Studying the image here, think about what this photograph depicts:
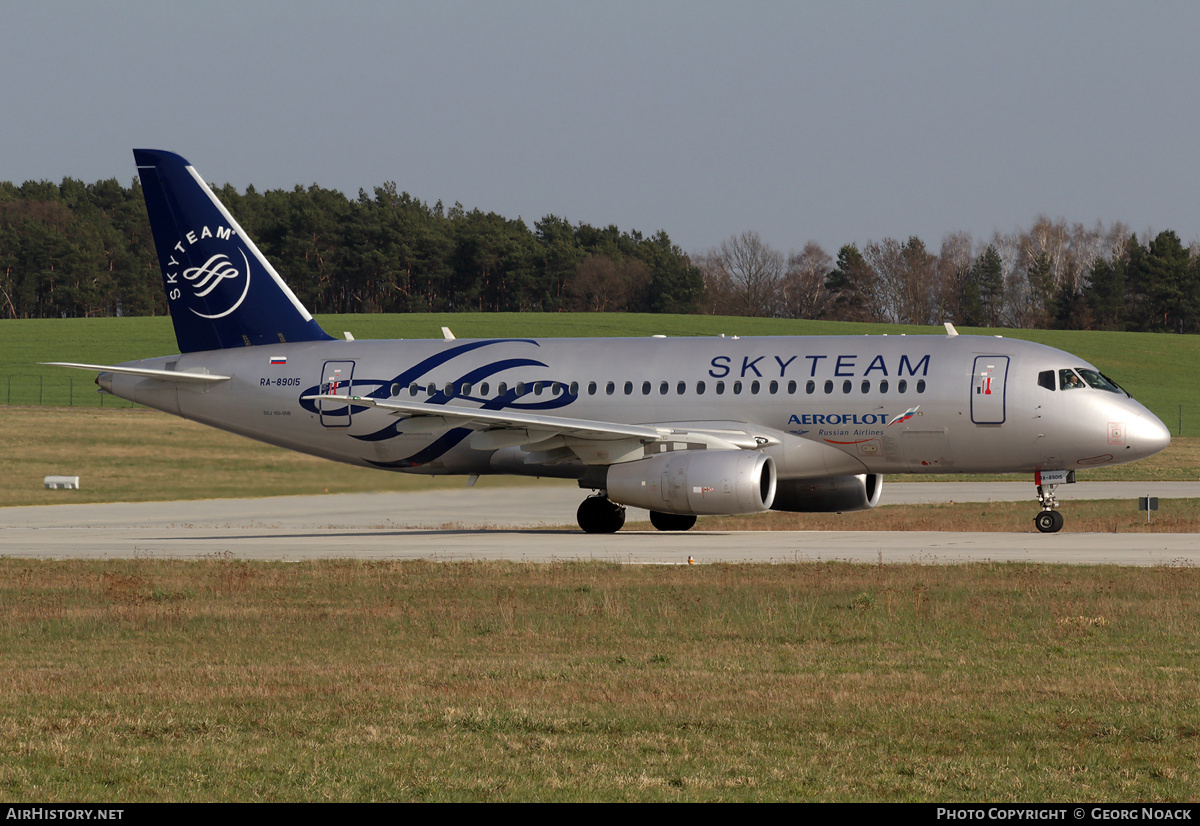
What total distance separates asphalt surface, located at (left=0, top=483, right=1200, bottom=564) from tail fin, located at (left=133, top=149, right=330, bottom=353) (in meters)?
4.84

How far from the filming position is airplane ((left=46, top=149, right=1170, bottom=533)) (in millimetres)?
28969

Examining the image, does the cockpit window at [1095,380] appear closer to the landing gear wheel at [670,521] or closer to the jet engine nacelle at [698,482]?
the jet engine nacelle at [698,482]

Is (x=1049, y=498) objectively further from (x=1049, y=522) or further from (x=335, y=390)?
(x=335, y=390)

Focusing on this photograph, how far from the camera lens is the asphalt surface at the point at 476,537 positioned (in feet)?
80.8

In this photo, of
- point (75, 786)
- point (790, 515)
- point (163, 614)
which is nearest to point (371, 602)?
point (163, 614)

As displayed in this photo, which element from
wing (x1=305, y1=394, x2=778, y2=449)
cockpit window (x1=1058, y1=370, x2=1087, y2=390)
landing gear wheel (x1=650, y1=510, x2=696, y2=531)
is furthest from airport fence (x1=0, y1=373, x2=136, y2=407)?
cockpit window (x1=1058, y1=370, x2=1087, y2=390)

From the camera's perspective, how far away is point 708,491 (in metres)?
28.1

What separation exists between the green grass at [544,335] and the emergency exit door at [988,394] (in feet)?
192

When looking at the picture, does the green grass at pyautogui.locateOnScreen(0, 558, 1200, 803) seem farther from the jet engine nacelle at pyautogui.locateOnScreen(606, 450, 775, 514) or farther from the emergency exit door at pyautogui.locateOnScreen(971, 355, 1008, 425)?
the emergency exit door at pyautogui.locateOnScreen(971, 355, 1008, 425)

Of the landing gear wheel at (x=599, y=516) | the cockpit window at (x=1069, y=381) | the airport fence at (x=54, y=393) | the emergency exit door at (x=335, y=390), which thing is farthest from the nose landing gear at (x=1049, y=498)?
the airport fence at (x=54, y=393)

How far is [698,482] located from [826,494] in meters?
4.31

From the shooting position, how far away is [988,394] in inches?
1143

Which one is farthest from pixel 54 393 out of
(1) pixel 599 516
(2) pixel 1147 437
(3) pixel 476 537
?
(2) pixel 1147 437
